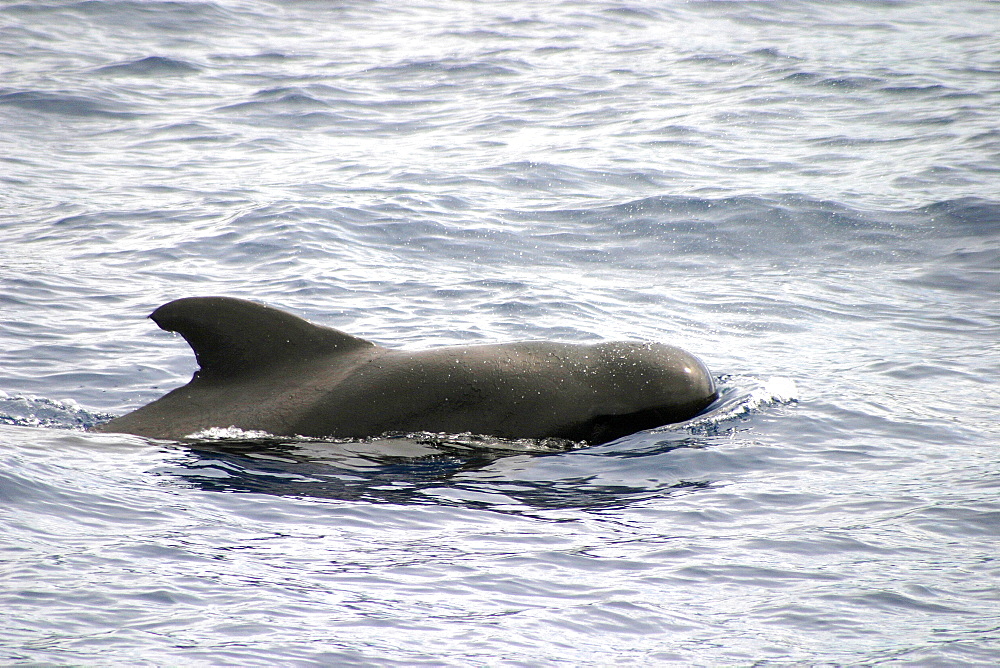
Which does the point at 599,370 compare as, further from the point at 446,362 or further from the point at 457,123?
the point at 457,123

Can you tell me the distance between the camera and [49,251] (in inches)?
579

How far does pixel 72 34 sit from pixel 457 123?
1047 centimetres

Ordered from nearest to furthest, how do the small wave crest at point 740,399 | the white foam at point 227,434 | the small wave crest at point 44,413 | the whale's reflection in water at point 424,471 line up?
1. the whale's reflection in water at point 424,471
2. the white foam at point 227,434
3. the small wave crest at point 740,399
4. the small wave crest at point 44,413

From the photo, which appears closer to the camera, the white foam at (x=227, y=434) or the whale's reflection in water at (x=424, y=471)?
the whale's reflection in water at (x=424, y=471)

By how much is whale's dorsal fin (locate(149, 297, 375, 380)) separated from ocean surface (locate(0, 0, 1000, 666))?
67 cm

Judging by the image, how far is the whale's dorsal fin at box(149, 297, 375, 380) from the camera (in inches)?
335

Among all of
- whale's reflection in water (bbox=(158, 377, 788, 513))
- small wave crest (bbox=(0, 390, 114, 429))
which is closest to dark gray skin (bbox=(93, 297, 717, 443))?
whale's reflection in water (bbox=(158, 377, 788, 513))

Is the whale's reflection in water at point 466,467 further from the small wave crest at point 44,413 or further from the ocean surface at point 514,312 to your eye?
the small wave crest at point 44,413

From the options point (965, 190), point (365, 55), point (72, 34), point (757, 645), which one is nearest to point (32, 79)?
point (72, 34)

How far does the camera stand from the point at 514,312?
12.7 m

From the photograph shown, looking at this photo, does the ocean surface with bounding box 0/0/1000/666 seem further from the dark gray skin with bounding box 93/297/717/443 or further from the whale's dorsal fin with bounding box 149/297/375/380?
the whale's dorsal fin with bounding box 149/297/375/380

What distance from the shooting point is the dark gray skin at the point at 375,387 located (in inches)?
332

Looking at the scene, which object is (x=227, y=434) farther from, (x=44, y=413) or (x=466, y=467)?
(x=44, y=413)

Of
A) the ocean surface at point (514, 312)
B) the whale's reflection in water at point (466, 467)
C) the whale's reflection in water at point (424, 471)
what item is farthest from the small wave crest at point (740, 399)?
the whale's reflection in water at point (424, 471)
